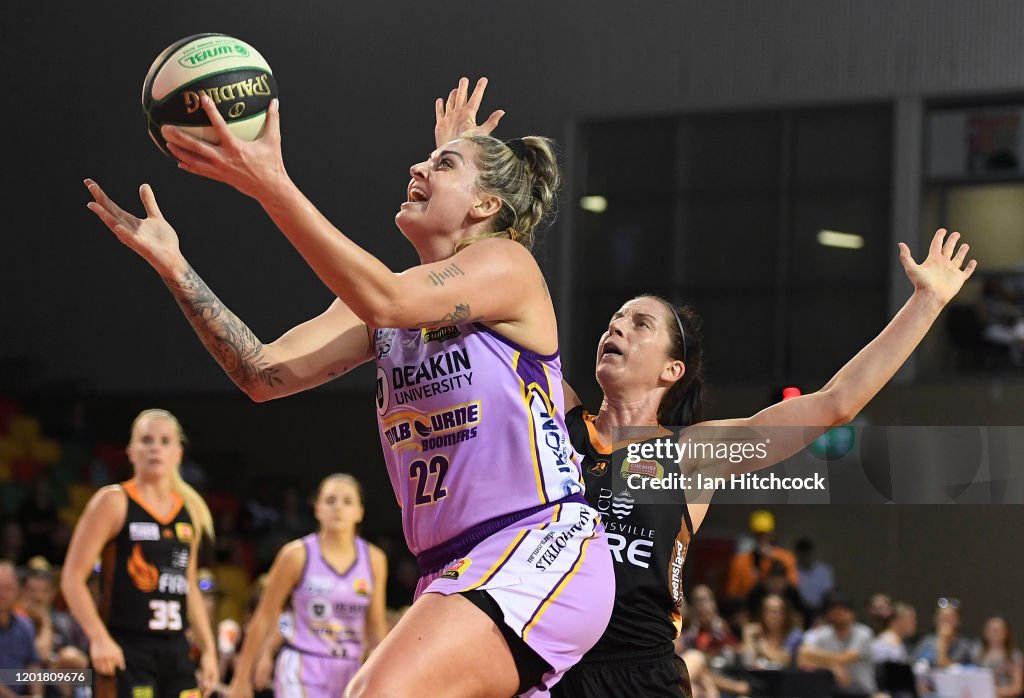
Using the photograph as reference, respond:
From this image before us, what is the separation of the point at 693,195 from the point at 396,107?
3315 mm

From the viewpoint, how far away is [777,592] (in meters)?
11.0

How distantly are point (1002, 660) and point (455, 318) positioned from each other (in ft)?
24.4

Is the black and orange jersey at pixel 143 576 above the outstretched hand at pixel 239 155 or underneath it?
underneath

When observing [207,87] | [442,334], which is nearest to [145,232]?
[207,87]

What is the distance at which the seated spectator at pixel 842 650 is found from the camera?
9.07 meters

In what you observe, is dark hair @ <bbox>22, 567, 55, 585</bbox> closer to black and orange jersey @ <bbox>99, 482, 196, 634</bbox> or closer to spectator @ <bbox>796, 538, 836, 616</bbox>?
black and orange jersey @ <bbox>99, 482, 196, 634</bbox>

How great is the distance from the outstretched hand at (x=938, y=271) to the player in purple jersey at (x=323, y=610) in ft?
13.6

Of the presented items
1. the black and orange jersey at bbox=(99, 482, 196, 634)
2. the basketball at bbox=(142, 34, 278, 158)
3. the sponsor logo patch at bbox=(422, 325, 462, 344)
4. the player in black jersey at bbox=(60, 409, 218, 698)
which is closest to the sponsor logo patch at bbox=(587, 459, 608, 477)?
the sponsor logo patch at bbox=(422, 325, 462, 344)

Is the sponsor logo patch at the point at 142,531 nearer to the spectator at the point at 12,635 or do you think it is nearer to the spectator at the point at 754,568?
the spectator at the point at 12,635

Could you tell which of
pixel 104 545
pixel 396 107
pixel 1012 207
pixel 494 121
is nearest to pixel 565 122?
pixel 396 107

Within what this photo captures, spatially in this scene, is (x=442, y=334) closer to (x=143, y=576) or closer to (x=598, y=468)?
(x=598, y=468)

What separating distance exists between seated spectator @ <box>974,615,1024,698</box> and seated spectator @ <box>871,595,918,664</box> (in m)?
0.53

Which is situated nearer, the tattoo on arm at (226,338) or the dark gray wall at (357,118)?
the tattoo on arm at (226,338)

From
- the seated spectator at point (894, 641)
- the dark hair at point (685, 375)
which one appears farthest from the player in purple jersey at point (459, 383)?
the seated spectator at point (894, 641)
